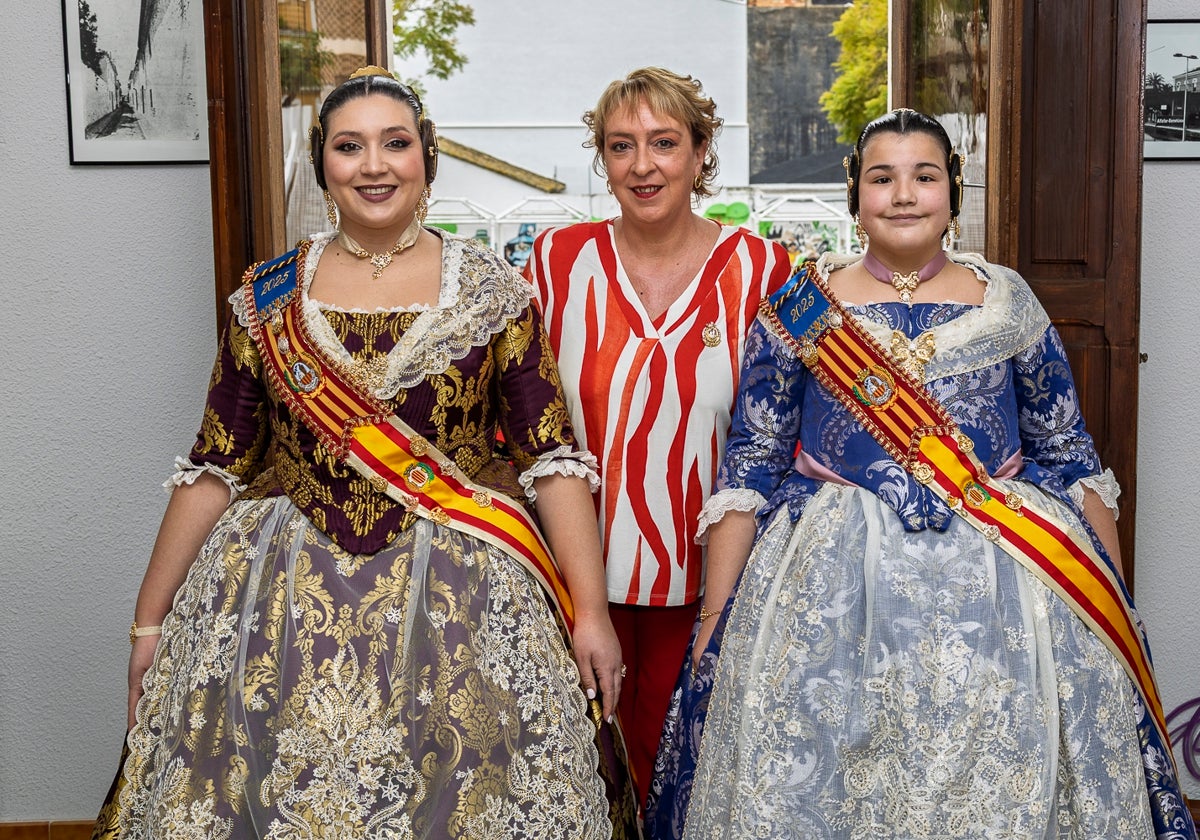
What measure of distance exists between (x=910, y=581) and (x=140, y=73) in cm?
210

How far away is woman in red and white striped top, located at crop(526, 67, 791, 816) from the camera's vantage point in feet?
7.98

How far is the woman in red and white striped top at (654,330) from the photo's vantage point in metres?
2.43

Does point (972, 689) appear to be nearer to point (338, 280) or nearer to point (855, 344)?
point (855, 344)

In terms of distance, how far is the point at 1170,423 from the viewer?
311cm

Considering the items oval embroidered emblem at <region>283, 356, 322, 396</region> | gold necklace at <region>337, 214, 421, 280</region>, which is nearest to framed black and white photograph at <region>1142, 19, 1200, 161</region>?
gold necklace at <region>337, 214, 421, 280</region>

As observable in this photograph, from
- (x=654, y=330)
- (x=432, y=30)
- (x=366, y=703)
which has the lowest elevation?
(x=366, y=703)

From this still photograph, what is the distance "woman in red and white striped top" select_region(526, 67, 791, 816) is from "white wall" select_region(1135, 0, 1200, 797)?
1103 millimetres

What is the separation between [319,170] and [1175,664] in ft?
7.73

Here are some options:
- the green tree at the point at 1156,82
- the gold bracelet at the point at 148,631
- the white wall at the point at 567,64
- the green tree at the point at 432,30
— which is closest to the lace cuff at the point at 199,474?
the gold bracelet at the point at 148,631

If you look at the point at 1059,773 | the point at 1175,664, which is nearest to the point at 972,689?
the point at 1059,773

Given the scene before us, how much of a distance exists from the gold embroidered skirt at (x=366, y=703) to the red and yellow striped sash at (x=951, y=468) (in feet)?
2.03

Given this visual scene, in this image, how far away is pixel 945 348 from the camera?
2111 mm

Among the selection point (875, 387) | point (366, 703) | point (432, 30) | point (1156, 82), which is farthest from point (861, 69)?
point (366, 703)

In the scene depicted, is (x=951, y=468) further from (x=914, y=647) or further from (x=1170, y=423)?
(x=1170, y=423)
